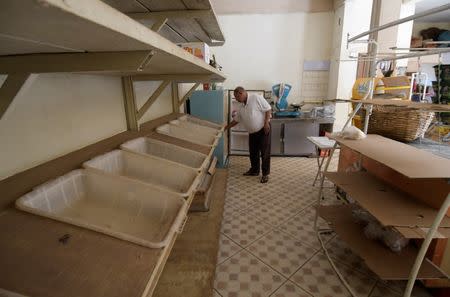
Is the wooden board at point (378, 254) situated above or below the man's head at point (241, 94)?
below

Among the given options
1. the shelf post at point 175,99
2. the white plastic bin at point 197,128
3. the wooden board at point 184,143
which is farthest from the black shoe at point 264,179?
the wooden board at point 184,143

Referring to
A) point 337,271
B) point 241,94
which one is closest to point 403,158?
point 337,271

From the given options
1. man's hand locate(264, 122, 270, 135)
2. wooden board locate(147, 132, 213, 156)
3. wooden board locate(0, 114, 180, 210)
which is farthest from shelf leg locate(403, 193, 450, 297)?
man's hand locate(264, 122, 270, 135)

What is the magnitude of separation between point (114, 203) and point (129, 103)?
37.7 inches

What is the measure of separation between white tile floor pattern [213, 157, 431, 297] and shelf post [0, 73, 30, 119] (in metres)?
1.42

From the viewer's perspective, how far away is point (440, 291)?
1.43 metres

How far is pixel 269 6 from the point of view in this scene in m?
4.04

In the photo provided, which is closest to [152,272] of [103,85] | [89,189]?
[89,189]

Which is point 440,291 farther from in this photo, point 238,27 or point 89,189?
point 238,27

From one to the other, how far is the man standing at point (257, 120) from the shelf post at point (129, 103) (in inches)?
61.2

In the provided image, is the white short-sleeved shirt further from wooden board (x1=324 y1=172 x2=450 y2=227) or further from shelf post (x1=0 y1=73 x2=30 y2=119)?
shelf post (x1=0 y1=73 x2=30 y2=119)

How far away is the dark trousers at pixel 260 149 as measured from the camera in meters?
3.16

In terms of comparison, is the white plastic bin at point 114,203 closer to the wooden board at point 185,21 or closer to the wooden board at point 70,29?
the wooden board at point 70,29

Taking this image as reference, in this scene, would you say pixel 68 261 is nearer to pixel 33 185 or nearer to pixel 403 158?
pixel 33 185
